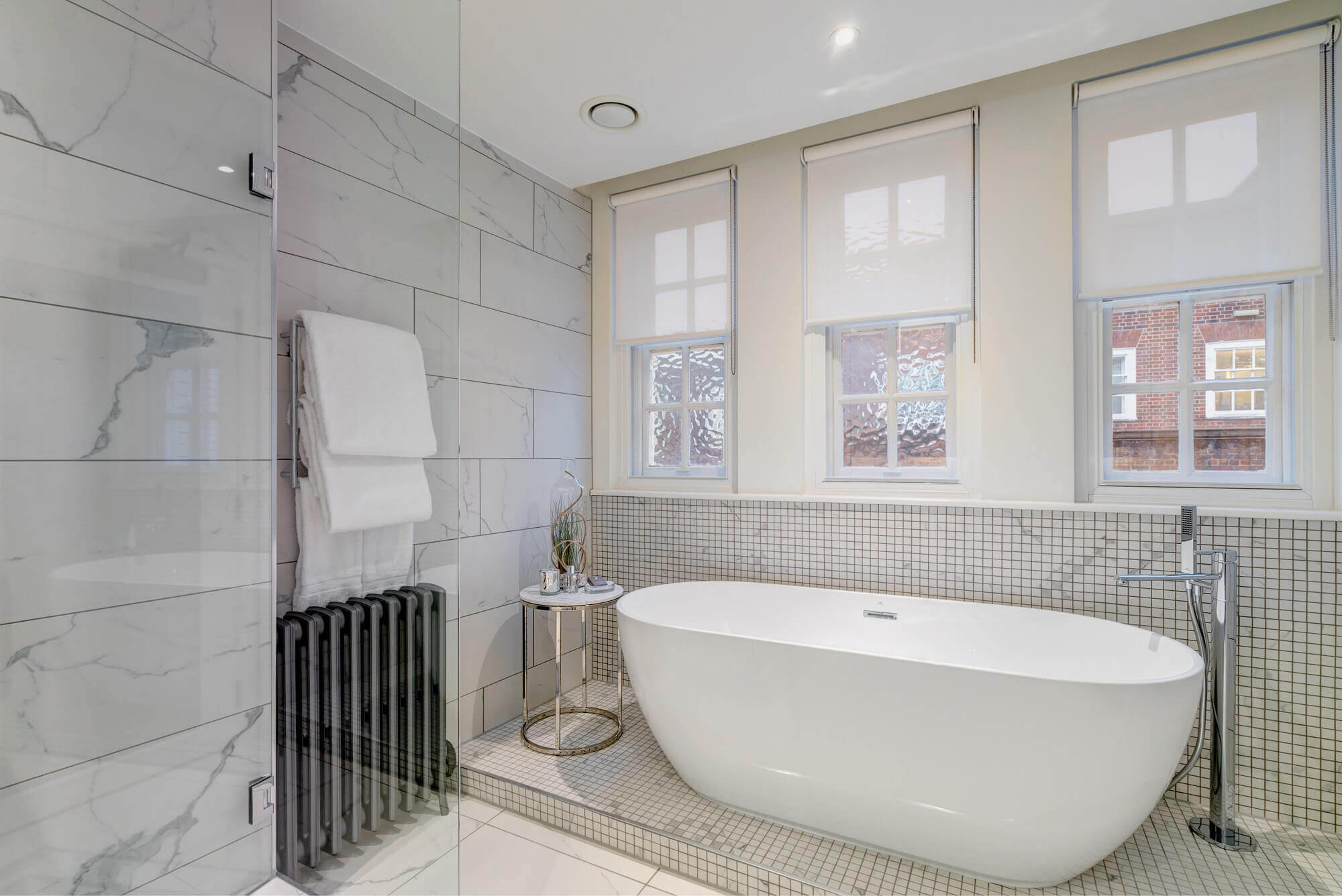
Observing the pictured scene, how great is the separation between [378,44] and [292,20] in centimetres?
18

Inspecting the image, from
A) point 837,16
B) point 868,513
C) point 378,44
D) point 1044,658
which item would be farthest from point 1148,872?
point 378,44

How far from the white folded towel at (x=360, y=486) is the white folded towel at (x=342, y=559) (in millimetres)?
18

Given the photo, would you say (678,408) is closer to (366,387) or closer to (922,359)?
(922,359)

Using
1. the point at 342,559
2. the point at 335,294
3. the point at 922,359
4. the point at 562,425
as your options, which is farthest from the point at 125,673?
the point at 922,359

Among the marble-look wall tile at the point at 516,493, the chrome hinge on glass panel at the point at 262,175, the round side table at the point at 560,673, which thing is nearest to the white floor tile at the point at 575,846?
the round side table at the point at 560,673

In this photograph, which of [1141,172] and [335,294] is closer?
[335,294]

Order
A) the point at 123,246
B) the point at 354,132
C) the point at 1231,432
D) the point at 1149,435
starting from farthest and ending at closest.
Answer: the point at 1149,435 → the point at 1231,432 → the point at 354,132 → the point at 123,246

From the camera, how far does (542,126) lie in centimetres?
252

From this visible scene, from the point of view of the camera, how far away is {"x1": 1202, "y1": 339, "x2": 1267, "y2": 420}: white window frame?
2.09 meters

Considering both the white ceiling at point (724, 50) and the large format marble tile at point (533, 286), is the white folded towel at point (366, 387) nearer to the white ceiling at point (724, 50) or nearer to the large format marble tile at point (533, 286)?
the white ceiling at point (724, 50)

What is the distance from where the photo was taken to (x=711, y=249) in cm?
293

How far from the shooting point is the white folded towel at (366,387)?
51.6 inches

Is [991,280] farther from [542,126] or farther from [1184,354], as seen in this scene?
Result: [542,126]

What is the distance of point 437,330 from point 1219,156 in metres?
2.51
